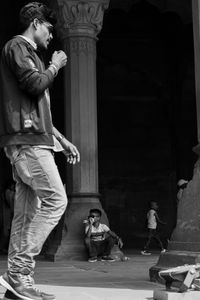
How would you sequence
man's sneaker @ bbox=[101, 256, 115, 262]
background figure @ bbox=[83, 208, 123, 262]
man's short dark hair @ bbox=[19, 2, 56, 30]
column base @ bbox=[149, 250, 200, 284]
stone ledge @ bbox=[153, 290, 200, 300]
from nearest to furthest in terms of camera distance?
stone ledge @ bbox=[153, 290, 200, 300]
man's short dark hair @ bbox=[19, 2, 56, 30]
column base @ bbox=[149, 250, 200, 284]
man's sneaker @ bbox=[101, 256, 115, 262]
background figure @ bbox=[83, 208, 123, 262]

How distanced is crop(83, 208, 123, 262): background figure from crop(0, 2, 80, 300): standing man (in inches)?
275

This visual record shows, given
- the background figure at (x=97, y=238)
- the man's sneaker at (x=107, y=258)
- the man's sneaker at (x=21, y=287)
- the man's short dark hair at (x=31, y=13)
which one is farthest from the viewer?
the background figure at (x=97, y=238)

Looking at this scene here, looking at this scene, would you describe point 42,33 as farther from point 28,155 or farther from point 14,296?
point 14,296

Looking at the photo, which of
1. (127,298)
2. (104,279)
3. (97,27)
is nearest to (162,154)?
(97,27)

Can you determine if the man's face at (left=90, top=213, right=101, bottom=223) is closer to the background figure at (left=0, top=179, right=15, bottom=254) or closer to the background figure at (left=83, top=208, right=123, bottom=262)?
the background figure at (left=83, top=208, right=123, bottom=262)

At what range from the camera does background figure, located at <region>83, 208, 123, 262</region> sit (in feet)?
38.1

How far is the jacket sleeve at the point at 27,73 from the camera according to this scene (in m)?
4.58

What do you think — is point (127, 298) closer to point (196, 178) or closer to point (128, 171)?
point (196, 178)

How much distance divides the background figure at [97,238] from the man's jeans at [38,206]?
277 inches

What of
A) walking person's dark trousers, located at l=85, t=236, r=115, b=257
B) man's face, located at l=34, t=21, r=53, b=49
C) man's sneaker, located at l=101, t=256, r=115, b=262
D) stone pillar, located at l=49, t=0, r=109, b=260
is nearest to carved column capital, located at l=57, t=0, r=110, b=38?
stone pillar, located at l=49, t=0, r=109, b=260

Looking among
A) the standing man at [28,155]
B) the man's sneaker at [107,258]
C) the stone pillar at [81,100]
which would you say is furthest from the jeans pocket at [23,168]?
the stone pillar at [81,100]

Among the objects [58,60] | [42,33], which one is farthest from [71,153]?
[42,33]

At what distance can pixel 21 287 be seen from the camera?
4.53 m

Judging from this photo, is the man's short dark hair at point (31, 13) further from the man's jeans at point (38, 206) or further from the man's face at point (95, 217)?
the man's face at point (95, 217)
